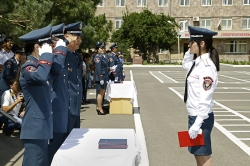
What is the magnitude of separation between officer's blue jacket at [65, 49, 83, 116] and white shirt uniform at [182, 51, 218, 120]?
1955 mm

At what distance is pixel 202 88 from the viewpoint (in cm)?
450

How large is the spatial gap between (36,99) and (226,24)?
5849 cm

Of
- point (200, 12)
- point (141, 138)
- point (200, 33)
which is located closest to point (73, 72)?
point (200, 33)

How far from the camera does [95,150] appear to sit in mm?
3875

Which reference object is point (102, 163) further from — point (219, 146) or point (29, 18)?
point (29, 18)

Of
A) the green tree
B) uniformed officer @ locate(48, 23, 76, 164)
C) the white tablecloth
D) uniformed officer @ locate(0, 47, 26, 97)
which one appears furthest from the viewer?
the green tree

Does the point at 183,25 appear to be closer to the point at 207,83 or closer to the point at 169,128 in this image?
the point at 169,128

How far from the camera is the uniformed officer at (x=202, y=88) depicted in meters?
4.49

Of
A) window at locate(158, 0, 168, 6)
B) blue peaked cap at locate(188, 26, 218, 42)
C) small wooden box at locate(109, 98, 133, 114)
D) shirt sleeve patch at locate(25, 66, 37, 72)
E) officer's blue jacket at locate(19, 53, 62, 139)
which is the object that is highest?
window at locate(158, 0, 168, 6)

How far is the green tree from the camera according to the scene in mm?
51375

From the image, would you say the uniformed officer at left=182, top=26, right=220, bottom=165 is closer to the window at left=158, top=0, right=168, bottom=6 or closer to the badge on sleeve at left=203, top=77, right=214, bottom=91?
the badge on sleeve at left=203, top=77, right=214, bottom=91

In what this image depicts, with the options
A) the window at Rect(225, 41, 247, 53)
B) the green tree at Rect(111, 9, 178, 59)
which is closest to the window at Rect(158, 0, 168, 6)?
the green tree at Rect(111, 9, 178, 59)

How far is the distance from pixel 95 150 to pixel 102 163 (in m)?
0.21

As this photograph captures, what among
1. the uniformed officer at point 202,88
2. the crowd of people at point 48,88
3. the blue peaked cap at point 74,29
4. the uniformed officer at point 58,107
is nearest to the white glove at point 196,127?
the uniformed officer at point 202,88
